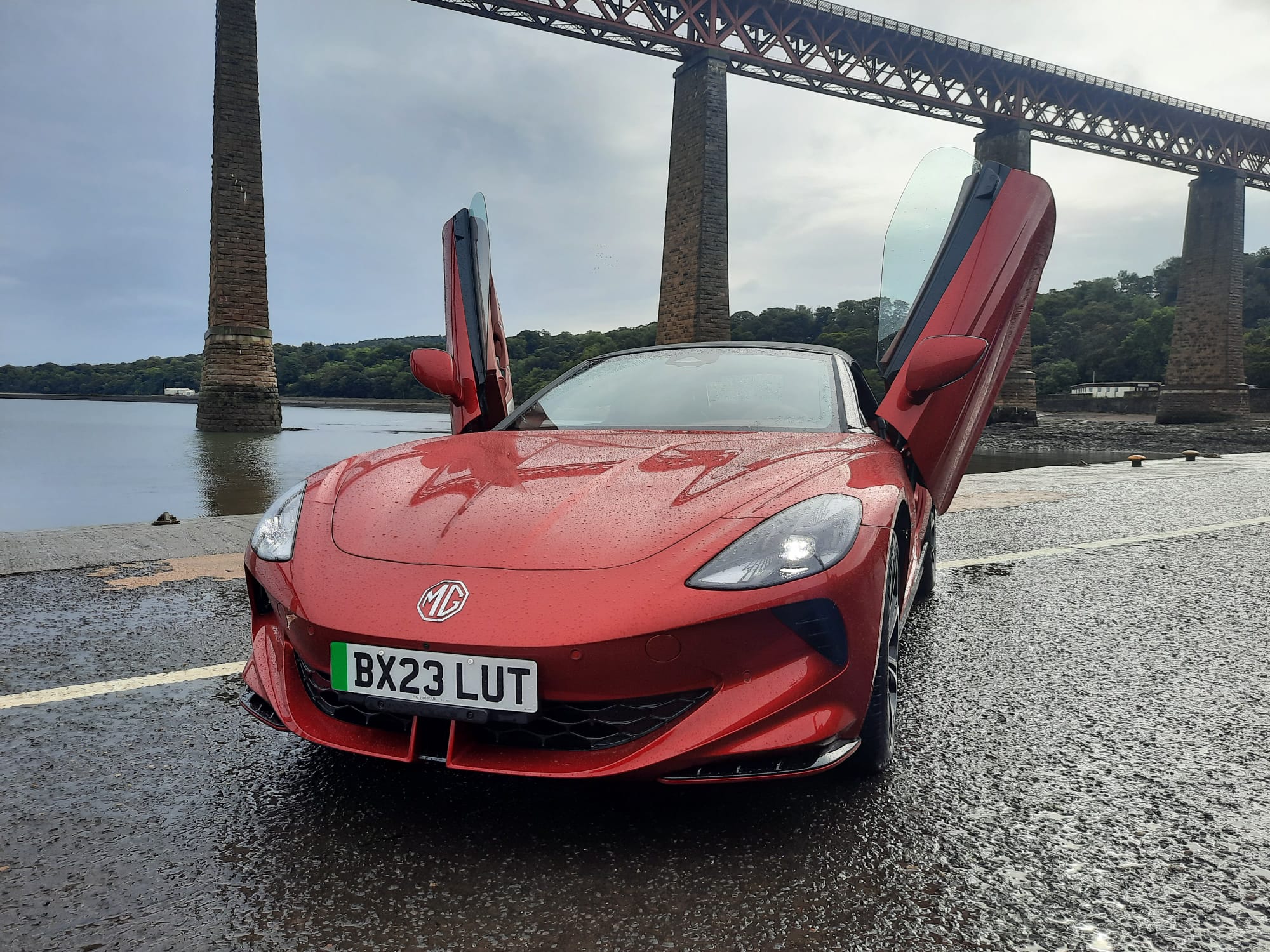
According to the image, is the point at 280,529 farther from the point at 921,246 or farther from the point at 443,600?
the point at 921,246

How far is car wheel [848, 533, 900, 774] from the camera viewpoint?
1894 mm

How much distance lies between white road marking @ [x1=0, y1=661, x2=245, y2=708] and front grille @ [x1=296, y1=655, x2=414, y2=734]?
1088 mm

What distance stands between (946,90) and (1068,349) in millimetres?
51927

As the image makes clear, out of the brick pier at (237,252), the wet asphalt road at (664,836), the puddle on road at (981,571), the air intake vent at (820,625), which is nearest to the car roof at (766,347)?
the wet asphalt road at (664,836)

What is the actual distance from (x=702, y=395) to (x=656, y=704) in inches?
60.9

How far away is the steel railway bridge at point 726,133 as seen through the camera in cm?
2894

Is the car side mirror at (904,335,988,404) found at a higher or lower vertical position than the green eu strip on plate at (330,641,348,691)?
higher

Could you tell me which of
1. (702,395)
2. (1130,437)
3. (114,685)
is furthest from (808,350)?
(1130,437)

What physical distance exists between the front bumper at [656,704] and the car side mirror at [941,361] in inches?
43.6

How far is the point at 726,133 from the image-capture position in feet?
99.3

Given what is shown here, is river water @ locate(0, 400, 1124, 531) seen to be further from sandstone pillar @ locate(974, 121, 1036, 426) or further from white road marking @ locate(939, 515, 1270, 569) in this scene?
sandstone pillar @ locate(974, 121, 1036, 426)

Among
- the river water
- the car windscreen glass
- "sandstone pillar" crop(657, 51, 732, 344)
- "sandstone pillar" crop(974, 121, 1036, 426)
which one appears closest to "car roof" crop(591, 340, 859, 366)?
the car windscreen glass

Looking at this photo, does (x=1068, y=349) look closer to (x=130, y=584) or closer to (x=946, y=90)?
(x=946, y=90)

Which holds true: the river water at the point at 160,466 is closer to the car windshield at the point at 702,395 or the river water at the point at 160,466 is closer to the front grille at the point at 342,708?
the car windshield at the point at 702,395
